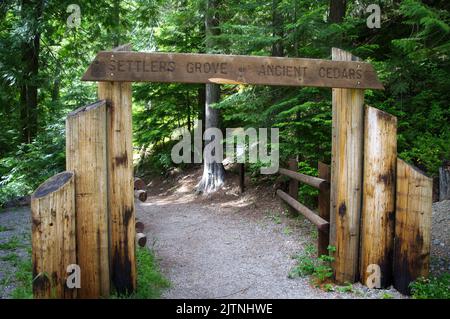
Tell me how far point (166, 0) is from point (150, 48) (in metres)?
2.23

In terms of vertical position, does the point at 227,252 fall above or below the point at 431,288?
below

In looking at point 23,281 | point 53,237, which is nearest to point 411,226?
point 53,237

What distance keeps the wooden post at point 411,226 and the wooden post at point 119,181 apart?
3.12 m

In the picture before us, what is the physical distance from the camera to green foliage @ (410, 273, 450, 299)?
4195 mm

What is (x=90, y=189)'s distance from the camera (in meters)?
3.81

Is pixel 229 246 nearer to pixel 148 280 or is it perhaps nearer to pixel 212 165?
pixel 148 280

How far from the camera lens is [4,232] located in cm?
697

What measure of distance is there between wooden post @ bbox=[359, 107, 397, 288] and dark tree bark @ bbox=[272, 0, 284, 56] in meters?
4.15

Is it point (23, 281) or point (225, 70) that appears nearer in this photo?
point (225, 70)

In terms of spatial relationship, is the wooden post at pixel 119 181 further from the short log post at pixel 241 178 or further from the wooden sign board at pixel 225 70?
the short log post at pixel 241 178

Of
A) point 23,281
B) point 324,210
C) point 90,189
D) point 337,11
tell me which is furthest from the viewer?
point 337,11

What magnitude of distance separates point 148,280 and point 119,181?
141 centimetres
